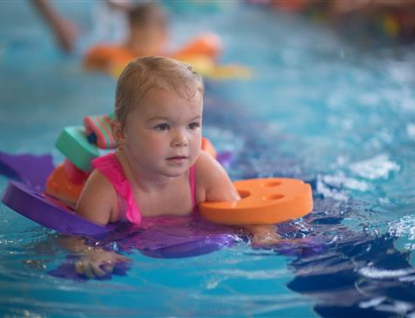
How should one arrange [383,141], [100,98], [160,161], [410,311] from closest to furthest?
[410,311] < [160,161] < [383,141] < [100,98]

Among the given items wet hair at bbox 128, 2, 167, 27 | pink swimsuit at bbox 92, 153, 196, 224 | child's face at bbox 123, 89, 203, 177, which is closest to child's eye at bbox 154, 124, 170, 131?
child's face at bbox 123, 89, 203, 177

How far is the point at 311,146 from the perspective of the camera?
146 inches

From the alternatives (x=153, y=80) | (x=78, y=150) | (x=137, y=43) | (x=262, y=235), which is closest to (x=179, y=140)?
(x=153, y=80)

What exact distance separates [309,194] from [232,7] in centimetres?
803

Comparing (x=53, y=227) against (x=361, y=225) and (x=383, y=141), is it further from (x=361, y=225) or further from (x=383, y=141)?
(x=383, y=141)

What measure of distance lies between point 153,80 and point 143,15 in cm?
404

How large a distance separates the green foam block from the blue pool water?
0.29m

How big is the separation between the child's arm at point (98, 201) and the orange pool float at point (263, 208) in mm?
319

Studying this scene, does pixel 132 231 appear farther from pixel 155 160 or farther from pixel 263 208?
pixel 263 208

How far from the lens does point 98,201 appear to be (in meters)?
2.17

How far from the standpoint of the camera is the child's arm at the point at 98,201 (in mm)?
2168

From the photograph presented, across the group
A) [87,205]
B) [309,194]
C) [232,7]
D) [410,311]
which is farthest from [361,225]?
[232,7]

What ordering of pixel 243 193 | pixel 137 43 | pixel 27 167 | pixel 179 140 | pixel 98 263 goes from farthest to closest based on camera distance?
pixel 137 43 < pixel 27 167 < pixel 243 193 < pixel 179 140 < pixel 98 263

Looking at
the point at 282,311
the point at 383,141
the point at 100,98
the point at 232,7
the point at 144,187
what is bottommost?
the point at 282,311
